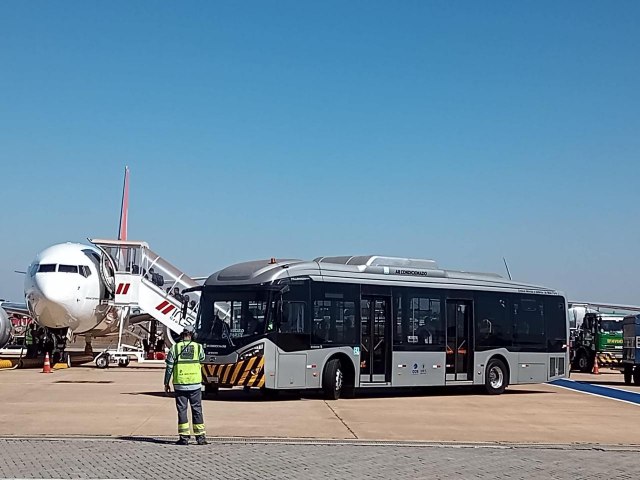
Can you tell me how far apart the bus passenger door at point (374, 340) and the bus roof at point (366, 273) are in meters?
0.63

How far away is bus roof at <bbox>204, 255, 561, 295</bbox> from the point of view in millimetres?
20359

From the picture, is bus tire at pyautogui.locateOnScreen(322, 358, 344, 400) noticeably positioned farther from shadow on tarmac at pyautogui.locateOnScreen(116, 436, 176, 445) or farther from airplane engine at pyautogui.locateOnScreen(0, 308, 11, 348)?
airplane engine at pyautogui.locateOnScreen(0, 308, 11, 348)

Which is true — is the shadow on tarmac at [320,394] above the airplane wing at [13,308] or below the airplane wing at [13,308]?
below

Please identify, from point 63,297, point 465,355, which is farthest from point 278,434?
point 63,297

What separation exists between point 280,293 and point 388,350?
346 cm

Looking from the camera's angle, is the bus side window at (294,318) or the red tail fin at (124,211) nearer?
the bus side window at (294,318)

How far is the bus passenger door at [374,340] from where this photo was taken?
21391 millimetres

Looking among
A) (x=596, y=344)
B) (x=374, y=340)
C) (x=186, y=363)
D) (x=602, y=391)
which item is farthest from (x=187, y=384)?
(x=596, y=344)

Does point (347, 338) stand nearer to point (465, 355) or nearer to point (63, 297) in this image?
point (465, 355)

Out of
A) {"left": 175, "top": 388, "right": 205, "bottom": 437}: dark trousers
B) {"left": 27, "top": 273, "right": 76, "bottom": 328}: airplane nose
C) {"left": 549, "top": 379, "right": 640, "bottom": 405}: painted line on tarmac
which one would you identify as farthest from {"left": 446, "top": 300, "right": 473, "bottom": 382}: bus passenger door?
{"left": 27, "top": 273, "right": 76, "bottom": 328}: airplane nose

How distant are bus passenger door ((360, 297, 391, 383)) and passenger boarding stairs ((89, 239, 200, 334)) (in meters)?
11.6

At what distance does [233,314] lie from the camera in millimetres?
20031

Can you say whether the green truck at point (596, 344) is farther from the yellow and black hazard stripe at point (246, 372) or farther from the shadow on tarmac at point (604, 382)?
→ the yellow and black hazard stripe at point (246, 372)

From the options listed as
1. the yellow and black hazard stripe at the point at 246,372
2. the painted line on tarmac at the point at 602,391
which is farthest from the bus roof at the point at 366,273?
the painted line on tarmac at the point at 602,391
